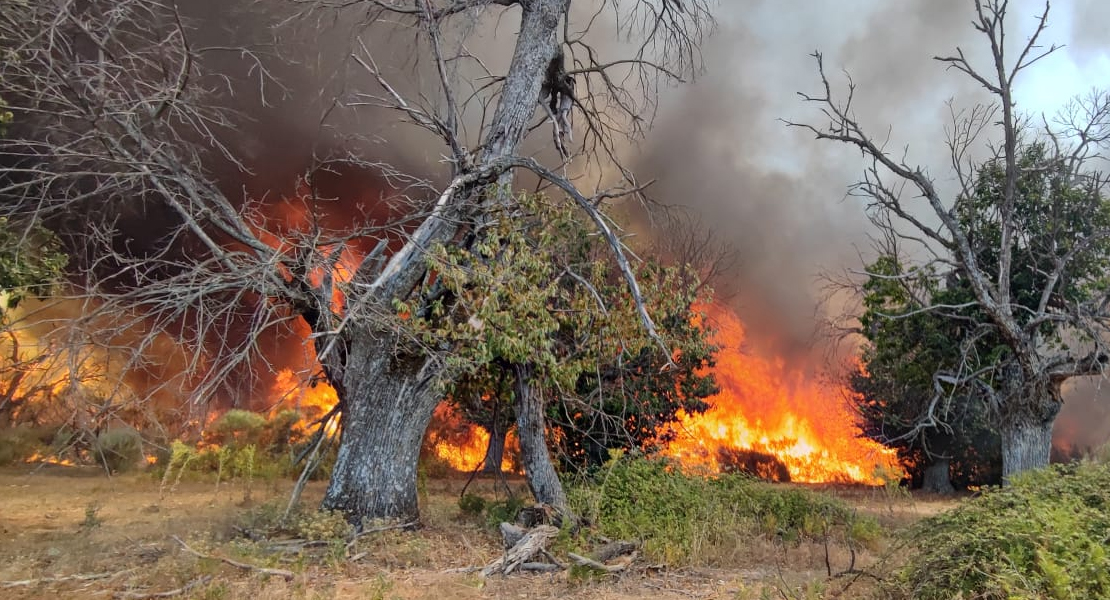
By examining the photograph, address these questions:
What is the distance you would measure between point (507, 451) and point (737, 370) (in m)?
12.5

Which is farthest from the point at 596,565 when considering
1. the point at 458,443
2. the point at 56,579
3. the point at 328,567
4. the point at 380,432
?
the point at 458,443

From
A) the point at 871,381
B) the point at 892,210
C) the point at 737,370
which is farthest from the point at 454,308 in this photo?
the point at 737,370

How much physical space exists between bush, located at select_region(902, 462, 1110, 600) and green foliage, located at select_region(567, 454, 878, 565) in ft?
9.79

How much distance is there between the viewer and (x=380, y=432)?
30.2 ft

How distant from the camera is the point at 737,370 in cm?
3156

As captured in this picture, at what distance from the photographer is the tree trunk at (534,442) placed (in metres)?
9.94

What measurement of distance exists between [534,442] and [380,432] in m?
2.43

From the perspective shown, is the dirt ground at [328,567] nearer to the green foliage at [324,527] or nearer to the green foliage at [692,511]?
the green foliage at [324,527]

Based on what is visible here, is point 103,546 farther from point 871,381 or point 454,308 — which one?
point 871,381

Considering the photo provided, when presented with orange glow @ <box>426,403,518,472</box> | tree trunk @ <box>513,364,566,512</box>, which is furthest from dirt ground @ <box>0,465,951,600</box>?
orange glow @ <box>426,403,518,472</box>

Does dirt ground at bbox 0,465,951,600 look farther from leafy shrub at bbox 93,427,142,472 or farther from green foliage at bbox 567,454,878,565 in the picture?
leafy shrub at bbox 93,427,142,472

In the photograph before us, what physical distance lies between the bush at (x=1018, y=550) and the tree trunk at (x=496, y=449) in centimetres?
737

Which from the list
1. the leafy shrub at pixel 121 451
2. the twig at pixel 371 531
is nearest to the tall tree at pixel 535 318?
the twig at pixel 371 531

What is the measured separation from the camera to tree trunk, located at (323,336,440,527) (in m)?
9.01
